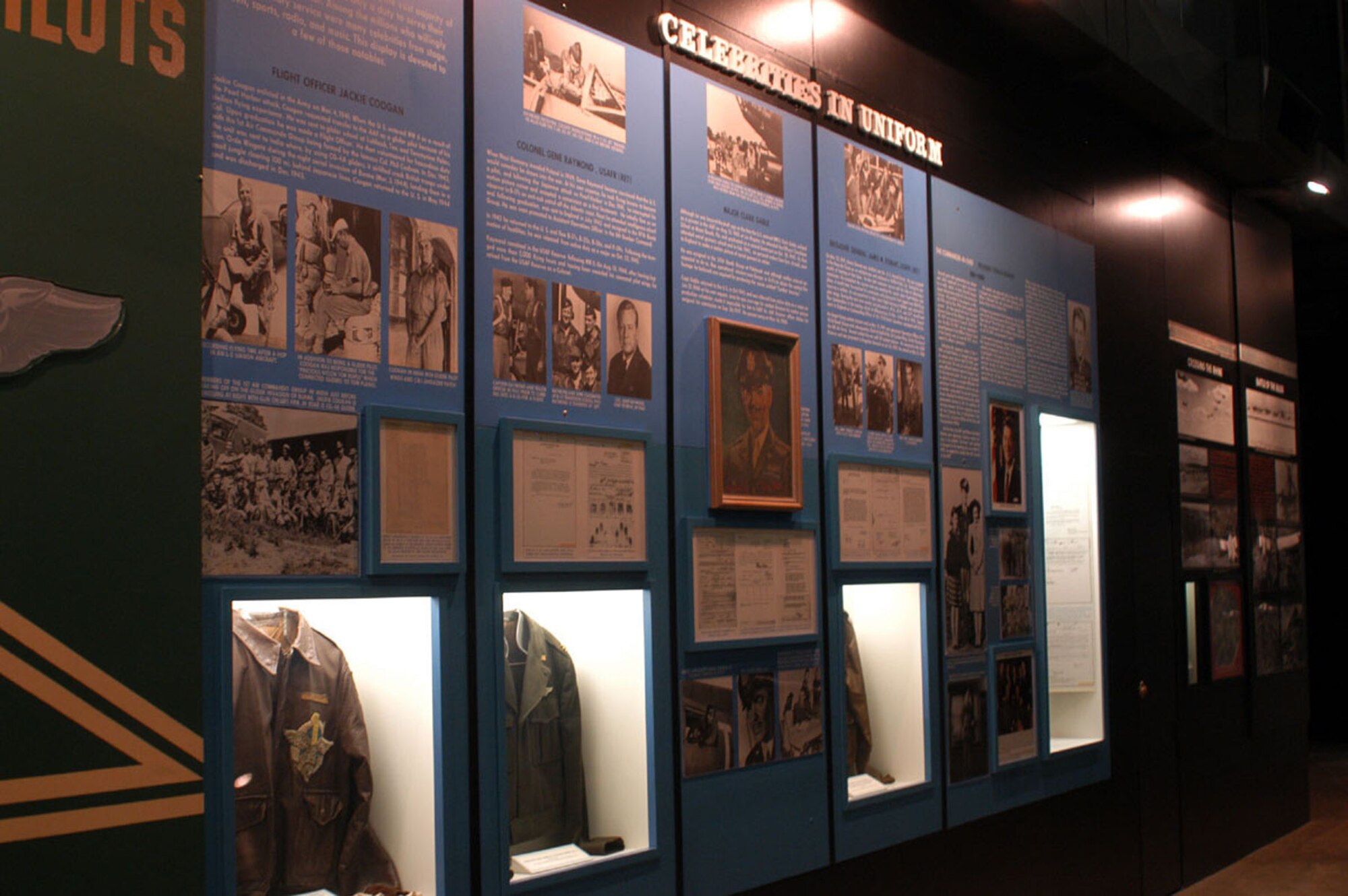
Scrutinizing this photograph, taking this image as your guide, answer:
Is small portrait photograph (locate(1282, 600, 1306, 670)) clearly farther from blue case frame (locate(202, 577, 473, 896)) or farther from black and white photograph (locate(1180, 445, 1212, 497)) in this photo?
blue case frame (locate(202, 577, 473, 896))

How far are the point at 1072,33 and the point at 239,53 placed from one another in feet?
15.6

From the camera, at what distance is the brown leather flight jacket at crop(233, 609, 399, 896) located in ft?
10.5

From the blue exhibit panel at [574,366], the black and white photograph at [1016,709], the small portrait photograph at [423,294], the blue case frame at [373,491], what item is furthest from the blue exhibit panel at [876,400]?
the blue case frame at [373,491]

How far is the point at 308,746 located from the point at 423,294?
1.34 metres

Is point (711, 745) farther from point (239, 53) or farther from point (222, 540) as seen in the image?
point (239, 53)

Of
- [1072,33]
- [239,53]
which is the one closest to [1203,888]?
[1072,33]

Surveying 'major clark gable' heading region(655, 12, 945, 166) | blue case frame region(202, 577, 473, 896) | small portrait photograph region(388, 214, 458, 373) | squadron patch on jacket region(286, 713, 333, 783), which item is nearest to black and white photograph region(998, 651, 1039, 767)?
'major clark gable' heading region(655, 12, 945, 166)

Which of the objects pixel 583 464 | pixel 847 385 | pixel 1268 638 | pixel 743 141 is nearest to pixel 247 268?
pixel 583 464

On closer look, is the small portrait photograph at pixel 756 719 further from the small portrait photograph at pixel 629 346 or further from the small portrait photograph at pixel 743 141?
the small portrait photograph at pixel 743 141

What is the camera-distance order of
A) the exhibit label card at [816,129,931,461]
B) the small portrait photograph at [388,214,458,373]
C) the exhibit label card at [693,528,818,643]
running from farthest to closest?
the exhibit label card at [816,129,931,461] < the exhibit label card at [693,528,818,643] < the small portrait photograph at [388,214,458,373]

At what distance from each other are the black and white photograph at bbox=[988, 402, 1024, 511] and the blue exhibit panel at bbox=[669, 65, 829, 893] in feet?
5.07

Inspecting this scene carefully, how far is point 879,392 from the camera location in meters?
5.46

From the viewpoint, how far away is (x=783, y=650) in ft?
16.0

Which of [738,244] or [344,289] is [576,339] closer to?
[344,289]
